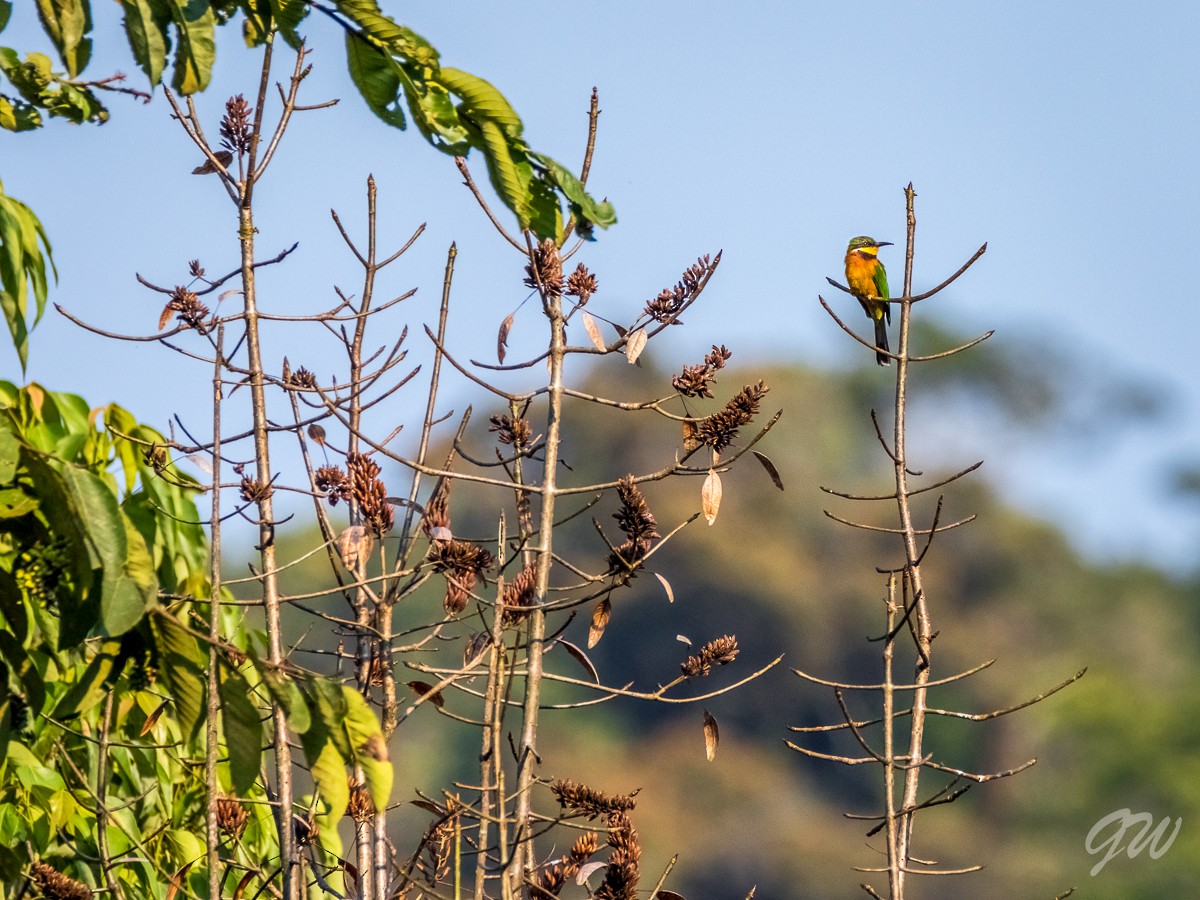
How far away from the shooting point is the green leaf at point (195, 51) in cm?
237

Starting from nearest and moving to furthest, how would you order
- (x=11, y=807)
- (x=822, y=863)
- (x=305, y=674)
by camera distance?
(x=305, y=674) < (x=11, y=807) < (x=822, y=863)

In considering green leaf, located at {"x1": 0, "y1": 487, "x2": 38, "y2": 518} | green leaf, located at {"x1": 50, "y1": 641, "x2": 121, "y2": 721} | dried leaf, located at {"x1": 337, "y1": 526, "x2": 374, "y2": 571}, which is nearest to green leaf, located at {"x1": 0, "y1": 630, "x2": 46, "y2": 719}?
green leaf, located at {"x1": 50, "y1": 641, "x2": 121, "y2": 721}

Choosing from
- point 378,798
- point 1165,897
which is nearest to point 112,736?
point 378,798

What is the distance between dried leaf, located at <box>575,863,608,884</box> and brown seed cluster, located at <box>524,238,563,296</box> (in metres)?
1.00

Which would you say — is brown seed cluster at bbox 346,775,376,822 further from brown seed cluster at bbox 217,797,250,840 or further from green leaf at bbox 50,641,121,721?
green leaf at bbox 50,641,121,721

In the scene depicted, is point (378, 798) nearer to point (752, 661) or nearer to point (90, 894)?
point (90, 894)

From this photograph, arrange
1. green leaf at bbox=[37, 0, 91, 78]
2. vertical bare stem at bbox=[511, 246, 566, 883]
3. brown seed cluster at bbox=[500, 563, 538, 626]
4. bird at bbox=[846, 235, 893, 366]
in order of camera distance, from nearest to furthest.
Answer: green leaf at bbox=[37, 0, 91, 78] < vertical bare stem at bbox=[511, 246, 566, 883] < brown seed cluster at bbox=[500, 563, 538, 626] < bird at bbox=[846, 235, 893, 366]

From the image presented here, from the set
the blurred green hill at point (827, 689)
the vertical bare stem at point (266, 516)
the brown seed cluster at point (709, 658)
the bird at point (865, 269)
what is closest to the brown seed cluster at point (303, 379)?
the vertical bare stem at point (266, 516)

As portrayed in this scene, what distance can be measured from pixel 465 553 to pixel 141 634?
55 centimetres

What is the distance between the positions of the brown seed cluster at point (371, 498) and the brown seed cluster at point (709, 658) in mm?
577

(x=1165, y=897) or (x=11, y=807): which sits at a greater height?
(x=1165, y=897)

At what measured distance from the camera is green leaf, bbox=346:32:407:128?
2521 millimetres

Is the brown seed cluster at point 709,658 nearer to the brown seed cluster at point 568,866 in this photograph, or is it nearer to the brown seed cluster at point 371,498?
the brown seed cluster at point 568,866

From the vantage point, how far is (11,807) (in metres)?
2.98
